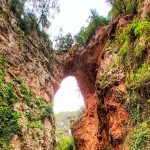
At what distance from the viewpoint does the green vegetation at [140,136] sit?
44.1ft

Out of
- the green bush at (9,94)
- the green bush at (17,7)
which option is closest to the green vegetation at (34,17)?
the green bush at (17,7)

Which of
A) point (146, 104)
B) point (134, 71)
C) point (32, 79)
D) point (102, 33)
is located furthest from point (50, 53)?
point (146, 104)

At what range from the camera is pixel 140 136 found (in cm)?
1371

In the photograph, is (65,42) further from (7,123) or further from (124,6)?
(7,123)

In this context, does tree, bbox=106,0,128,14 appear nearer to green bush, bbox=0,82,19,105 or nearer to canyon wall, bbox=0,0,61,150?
canyon wall, bbox=0,0,61,150

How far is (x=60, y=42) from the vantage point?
33.6 metres

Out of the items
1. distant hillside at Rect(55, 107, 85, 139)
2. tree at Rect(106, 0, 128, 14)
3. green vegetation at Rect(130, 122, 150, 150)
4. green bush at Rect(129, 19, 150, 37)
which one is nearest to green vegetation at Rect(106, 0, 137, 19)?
tree at Rect(106, 0, 128, 14)

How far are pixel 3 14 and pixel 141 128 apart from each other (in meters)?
13.5

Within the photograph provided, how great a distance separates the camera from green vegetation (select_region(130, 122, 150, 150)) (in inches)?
529

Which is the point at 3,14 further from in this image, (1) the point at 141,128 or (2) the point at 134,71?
(1) the point at 141,128

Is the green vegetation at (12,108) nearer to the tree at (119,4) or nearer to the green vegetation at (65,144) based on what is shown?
the tree at (119,4)

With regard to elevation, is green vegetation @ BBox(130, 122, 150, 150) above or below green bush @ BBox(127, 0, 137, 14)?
below

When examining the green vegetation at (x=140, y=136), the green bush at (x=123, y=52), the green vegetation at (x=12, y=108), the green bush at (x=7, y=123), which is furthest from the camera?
the green bush at (x=123, y=52)

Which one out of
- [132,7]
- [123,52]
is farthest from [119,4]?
[123,52]
